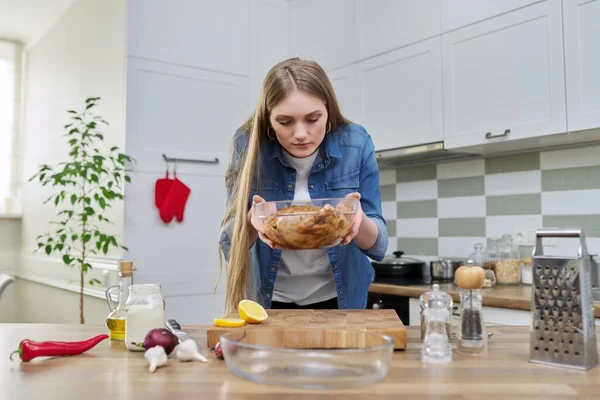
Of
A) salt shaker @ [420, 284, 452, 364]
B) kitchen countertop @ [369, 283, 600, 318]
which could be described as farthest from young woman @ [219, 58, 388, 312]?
kitchen countertop @ [369, 283, 600, 318]

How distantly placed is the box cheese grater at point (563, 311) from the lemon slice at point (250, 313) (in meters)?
0.52

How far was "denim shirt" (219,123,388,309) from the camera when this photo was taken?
1.53 meters

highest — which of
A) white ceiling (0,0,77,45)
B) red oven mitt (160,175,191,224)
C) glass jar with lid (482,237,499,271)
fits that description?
white ceiling (0,0,77,45)

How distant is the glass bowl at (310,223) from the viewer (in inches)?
45.7

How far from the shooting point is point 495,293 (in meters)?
2.27

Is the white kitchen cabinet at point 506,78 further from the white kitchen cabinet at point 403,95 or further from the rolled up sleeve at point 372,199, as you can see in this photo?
the rolled up sleeve at point 372,199

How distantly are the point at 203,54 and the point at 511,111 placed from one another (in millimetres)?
1868

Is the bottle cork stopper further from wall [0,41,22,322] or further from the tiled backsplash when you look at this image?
wall [0,41,22,322]

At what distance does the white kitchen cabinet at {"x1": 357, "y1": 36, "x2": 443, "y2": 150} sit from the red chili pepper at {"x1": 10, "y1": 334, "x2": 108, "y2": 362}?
199cm

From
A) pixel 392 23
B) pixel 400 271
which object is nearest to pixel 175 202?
pixel 400 271

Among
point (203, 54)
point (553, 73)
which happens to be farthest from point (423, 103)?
Answer: point (203, 54)

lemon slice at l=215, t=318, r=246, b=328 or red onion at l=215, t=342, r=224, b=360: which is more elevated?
lemon slice at l=215, t=318, r=246, b=328

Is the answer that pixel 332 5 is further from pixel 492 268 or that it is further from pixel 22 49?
pixel 22 49

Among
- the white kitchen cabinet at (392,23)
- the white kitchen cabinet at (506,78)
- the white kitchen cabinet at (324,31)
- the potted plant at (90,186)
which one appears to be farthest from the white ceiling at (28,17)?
the white kitchen cabinet at (506,78)
